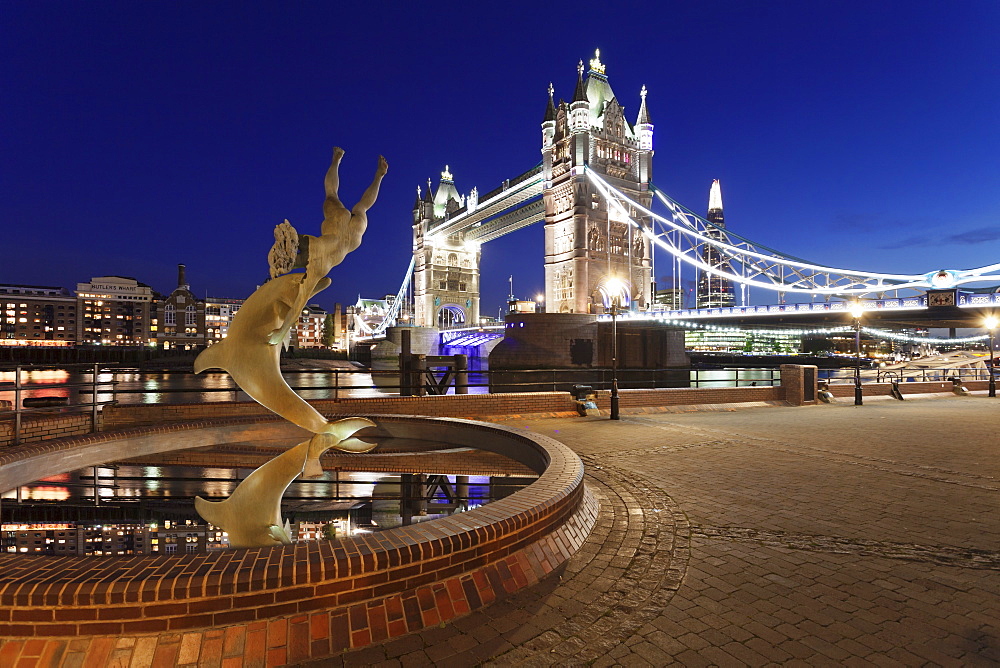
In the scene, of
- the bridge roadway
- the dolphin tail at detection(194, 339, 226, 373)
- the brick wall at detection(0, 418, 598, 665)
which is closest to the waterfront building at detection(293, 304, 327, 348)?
the bridge roadway

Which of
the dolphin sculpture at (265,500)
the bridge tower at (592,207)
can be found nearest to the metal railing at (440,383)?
the dolphin sculpture at (265,500)

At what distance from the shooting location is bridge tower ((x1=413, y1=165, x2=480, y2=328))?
91.9 m

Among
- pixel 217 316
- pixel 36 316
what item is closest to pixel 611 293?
pixel 36 316

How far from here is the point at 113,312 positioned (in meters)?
108

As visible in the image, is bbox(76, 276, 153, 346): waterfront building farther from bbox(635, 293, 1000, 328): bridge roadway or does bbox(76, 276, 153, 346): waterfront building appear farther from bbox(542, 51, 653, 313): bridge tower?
bbox(635, 293, 1000, 328): bridge roadway

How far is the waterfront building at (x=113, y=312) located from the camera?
105m

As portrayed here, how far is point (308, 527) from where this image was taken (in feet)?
14.1

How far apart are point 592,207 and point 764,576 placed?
58974mm

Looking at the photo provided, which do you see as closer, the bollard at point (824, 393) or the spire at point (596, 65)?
the bollard at point (824, 393)

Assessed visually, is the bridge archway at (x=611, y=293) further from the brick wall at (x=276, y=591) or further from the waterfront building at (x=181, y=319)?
the waterfront building at (x=181, y=319)

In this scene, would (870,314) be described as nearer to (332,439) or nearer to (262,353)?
(332,439)

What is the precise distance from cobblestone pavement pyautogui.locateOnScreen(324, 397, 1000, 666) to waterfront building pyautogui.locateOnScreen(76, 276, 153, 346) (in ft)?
414

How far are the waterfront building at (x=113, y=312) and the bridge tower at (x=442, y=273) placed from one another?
203ft

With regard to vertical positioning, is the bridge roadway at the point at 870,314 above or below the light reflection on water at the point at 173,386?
above
